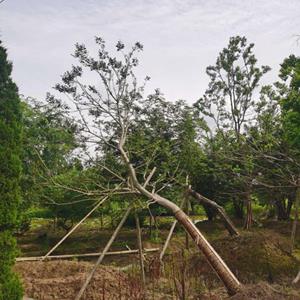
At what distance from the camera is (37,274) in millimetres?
9602

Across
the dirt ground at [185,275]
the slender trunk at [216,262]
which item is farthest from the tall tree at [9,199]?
the slender trunk at [216,262]

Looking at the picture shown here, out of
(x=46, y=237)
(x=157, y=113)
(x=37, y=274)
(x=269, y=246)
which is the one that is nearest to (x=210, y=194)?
(x=157, y=113)

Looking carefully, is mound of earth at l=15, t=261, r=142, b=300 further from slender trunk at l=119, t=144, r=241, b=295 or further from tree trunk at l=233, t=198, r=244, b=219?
tree trunk at l=233, t=198, r=244, b=219

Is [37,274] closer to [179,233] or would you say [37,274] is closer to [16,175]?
[16,175]

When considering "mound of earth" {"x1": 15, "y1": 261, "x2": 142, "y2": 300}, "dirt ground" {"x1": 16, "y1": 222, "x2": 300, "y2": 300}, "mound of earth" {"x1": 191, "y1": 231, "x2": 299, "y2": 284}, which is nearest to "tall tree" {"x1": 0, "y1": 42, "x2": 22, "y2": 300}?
"mound of earth" {"x1": 15, "y1": 261, "x2": 142, "y2": 300}

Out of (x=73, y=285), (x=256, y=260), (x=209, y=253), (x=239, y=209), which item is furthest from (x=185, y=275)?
(x=239, y=209)

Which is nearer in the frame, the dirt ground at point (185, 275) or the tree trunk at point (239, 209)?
the dirt ground at point (185, 275)

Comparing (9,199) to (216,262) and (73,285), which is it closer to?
(73,285)

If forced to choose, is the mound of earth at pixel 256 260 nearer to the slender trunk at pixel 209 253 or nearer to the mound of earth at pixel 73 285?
the slender trunk at pixel 209 253

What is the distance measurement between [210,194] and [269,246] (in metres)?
9.06

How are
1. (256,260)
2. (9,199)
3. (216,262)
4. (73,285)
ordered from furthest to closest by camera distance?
(256,260) < (73,285) < (216,262) < (9,199)

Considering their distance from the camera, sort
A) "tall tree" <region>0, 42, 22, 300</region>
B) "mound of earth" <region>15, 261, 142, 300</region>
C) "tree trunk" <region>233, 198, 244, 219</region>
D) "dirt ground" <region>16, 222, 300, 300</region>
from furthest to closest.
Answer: "tree trunk" <region>233, 198, 244, 219</region> < "mound of earth" <region>15, 261, 142, 300</region> < "dirt ground" <region>16, 222, 300, 300</region> < "tall tree" <region>0, 42, 22, 300</region>

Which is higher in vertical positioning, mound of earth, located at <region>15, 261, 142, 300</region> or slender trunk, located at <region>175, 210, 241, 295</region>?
slender trunk, located at <region>175, 210, 241, 295</region>

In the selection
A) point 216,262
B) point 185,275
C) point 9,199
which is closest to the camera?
point 9,199
